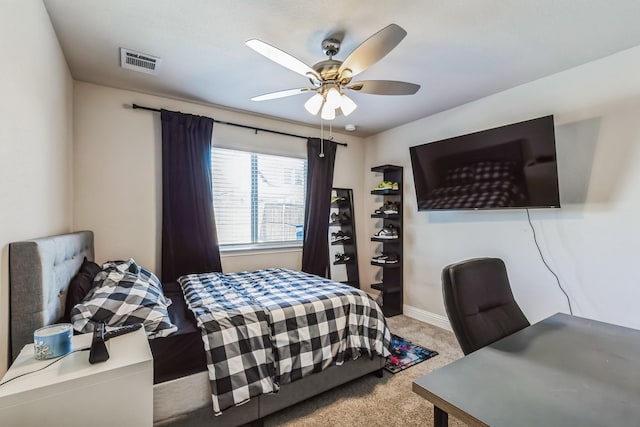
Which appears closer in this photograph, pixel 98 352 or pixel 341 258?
pixel 98 352

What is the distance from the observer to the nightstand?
1006 mm

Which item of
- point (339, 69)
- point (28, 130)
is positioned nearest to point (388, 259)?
point (339, 69)

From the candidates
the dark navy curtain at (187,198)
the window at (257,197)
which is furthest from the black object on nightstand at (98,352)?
the window at (257,197)

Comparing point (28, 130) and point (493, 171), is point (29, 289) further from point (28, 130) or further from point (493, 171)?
point (493, 171)

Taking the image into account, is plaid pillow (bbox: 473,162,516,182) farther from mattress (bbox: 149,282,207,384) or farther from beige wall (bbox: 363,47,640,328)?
mattress (bbox: 149,282,207,384)

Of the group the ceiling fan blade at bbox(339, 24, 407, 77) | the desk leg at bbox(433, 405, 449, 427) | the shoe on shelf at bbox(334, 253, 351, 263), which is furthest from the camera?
the shoe on shelf at bbox(334, 253, 351, 263)

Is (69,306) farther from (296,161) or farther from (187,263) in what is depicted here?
(296,161)

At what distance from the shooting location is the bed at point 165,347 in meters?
1.31

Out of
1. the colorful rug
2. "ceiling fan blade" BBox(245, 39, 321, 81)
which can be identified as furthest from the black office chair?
"ceiling fan blade" BBox(245, 39, 321, 81)

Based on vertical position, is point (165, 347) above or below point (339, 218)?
below

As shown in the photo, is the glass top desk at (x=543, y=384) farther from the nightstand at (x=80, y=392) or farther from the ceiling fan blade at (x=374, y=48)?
the ceiling fan blade at (x=374, y=48)

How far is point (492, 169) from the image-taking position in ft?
8.59

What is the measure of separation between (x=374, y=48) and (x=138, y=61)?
187cm

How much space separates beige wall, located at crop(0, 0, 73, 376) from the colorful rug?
242 cm
